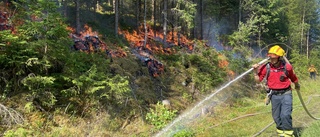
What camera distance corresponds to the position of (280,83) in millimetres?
5898

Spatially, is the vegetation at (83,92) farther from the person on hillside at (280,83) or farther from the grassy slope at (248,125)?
the person on hillside at (280,83)

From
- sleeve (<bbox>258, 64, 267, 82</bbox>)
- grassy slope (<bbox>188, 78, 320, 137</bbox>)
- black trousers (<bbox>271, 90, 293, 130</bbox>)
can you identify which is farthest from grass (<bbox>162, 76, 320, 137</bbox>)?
sleeve (<bbox>258, 64, 267, 82</bbox>)

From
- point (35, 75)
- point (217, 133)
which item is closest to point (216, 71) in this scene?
point (217, 133)

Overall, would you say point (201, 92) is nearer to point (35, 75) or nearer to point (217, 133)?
point (217, 133)

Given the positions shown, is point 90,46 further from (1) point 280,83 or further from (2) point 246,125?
(1) point 280,83

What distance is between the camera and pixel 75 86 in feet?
27.3

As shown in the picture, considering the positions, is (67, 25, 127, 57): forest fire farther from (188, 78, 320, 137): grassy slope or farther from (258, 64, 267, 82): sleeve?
(258, 64, 267, 82): sleeve

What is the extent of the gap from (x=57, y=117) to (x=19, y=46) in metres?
2.25

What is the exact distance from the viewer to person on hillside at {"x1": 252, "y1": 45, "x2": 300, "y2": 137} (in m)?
5.76

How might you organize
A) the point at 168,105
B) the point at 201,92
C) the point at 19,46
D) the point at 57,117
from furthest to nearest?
1. the point at 201,92
2. the point at 168,105
3. the point at 57,117
4. the point at 19,46

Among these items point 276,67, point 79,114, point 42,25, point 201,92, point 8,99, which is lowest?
point 201,92

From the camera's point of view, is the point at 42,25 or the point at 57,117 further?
the point at 57,117

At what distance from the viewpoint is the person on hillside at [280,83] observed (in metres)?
5.76

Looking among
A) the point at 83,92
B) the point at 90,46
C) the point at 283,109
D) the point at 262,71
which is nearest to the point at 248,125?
the point at 283,109
